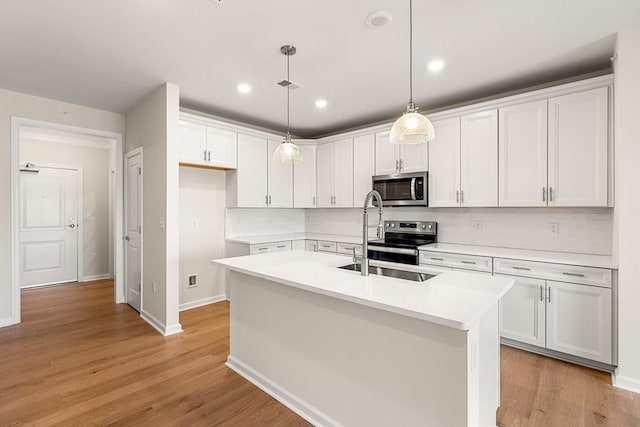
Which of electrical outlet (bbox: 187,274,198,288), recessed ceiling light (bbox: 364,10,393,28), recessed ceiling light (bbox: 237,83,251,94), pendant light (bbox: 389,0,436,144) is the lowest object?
electrical outlet (bbox: 187,274,198,288)

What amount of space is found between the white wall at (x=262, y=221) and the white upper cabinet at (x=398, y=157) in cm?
184

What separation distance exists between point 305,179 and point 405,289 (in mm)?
3522

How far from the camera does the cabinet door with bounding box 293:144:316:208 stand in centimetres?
495

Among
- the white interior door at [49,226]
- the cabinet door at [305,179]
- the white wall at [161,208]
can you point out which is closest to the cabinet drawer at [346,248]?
the cabinet door at [305,179]

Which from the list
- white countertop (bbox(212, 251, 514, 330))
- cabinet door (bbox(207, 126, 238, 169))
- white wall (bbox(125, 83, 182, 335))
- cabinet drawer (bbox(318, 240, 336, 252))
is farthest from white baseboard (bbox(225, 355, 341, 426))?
cabinet door (bbox(207, 126, 238, 169))

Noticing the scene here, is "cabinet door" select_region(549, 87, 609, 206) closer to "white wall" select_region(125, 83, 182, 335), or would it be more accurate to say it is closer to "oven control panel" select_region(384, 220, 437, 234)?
"oven control panel" select_region(384, 220, 437, 234)

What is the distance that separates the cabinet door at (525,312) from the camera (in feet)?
8.93

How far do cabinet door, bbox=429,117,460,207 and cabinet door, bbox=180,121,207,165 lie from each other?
9.16 feet

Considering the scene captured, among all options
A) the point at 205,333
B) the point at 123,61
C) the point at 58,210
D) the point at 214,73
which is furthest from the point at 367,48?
the point at 58,210

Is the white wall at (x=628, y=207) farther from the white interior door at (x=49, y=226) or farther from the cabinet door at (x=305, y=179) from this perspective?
the white interior door at (x=49, y=226)

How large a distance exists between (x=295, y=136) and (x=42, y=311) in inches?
174

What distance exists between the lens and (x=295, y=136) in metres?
5.51

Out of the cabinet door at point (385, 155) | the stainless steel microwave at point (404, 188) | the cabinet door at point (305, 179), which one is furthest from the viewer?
the cabinet door at point (305, 179)

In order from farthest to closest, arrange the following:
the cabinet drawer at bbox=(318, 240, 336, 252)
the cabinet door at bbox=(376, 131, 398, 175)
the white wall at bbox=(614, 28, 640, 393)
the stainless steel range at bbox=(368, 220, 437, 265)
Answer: the cabinet drawer at bbox=(318, 240, 336, 252) < the cabinet door at bbox=(376, 131, 398, 175) < the stainless steel range at bbox=(368, 220, 437, 265) < the white wall at bbox=(614, 28, 640, 393)
